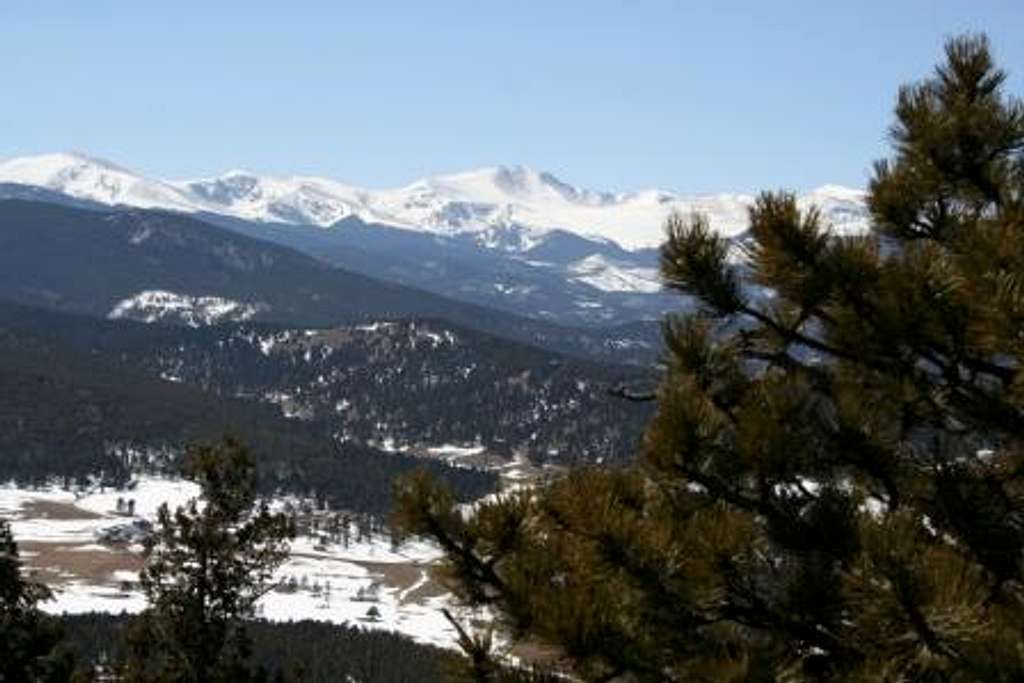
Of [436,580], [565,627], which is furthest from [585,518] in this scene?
[436,580]

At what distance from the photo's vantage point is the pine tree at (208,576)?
92.4ft

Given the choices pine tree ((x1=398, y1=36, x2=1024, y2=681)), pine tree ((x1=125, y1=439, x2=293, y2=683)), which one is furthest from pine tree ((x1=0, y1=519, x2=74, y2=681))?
pine tree ((x1=398, y1=36, x2=1024, y2=681))

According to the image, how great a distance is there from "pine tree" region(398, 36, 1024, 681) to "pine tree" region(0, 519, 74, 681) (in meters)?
20.8

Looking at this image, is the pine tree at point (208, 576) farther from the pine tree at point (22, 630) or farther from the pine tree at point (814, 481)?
the pine tree at point (814, 481)

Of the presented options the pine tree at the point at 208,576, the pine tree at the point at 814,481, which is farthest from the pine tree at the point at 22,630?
the pine tree at the point at 814,481

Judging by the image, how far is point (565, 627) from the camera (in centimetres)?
692

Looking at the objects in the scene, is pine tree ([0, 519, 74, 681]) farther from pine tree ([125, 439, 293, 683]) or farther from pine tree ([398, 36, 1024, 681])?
pine tree ([398, 36, 1024, 681])

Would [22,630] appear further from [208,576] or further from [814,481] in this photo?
[814,481]

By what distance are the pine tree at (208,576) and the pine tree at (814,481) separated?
20651mm

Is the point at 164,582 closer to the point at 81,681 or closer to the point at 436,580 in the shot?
the point at 81,681

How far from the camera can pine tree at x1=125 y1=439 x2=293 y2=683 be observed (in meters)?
28.2

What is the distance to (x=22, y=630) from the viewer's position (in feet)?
89.0

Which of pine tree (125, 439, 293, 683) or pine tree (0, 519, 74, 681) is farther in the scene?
pine tree (125, 439, 293, 683)

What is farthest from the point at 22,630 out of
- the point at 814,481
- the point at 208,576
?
the point at 814,481
